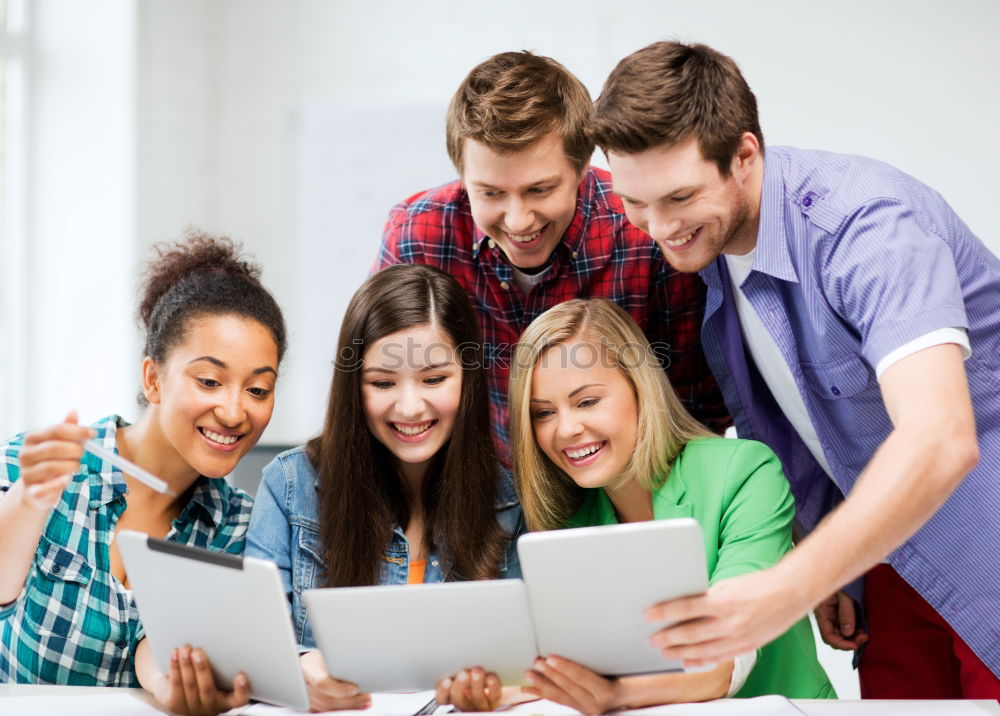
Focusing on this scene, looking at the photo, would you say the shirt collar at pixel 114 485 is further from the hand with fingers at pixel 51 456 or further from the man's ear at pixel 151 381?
the hand with fingers at pixel 51 456

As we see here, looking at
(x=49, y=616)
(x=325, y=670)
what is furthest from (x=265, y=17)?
(x=325, y=670)

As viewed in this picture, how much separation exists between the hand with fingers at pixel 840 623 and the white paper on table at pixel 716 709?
59 cm

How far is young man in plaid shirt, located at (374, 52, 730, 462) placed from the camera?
1959 mm

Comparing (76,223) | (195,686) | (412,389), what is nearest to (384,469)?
(412,389)

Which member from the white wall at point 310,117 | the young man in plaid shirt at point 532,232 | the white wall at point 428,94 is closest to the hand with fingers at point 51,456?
the young man in plaid shirt at point 532,232

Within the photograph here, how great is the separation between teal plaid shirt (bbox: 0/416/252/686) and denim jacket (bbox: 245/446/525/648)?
0.26m

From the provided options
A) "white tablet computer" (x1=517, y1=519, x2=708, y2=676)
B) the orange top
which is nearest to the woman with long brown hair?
the orange top

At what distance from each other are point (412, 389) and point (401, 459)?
180 millimetres

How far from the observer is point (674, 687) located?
1.47 meters

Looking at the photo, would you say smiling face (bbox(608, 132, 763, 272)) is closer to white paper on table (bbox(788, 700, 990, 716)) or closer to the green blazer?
the green blazer

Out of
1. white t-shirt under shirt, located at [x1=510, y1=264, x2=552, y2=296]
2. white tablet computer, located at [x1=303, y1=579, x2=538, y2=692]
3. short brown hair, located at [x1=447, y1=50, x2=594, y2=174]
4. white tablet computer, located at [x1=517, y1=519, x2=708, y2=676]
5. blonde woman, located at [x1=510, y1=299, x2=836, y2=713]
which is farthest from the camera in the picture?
white t-shirt under shirt, located at [x1=510, y1=264, x2=552, y2=296]

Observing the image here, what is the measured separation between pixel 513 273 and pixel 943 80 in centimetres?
227

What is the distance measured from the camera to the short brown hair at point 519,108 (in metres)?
1.92

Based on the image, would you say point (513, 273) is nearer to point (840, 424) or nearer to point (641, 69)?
point (641, 69)
